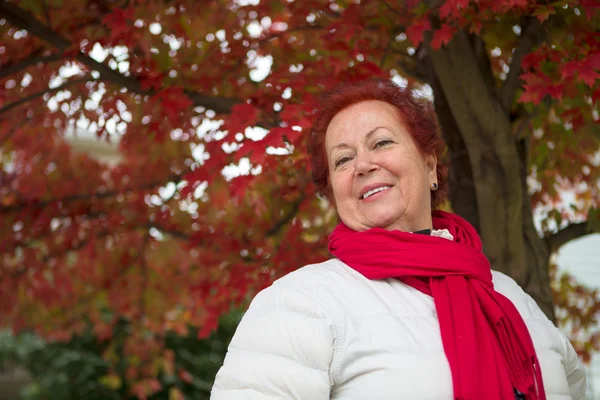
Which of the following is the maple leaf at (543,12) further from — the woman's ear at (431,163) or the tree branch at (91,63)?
the tree branch at (91,63)

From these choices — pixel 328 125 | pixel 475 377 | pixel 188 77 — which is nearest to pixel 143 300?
pixel 188 77

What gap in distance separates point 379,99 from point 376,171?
0.25 metres

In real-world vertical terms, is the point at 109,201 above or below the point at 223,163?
above

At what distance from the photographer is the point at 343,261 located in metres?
1.97

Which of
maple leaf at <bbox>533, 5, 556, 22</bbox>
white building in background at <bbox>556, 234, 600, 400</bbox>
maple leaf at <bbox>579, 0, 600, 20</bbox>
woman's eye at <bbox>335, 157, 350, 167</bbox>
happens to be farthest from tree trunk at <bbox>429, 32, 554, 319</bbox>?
white building in background at <bbox>556, 234, 600, 400</bbox>

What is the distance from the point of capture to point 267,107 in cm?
325

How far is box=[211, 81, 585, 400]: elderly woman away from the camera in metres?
1.67

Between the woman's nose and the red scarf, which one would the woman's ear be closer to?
the woman's nose

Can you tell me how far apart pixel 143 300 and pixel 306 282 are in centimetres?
454

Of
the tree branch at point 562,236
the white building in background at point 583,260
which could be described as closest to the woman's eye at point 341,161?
the tree branch at point 562,236

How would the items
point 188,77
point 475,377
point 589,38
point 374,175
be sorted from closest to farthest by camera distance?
point 475,377 < point 374,175 < point 589,38 < point 188,77

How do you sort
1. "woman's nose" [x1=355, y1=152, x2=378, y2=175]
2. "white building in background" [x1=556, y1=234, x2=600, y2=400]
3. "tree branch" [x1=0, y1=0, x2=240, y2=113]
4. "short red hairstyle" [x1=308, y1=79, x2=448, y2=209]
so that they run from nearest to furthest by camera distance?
"woman's nose" [x1=355, y1=152, x2=378, y2=175]
"short red hairstyle" [x1=308, y1=79, x2=448, y2=209]
"tree branch" [x1=0, y1=0, x2=240, y2=113]
"white building in background" [x1=556, y1=234, x2=600, y2=400]

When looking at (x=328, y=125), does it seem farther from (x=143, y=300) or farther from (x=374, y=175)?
(x=143, y=300)

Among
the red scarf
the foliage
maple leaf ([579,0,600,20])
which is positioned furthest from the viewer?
the foliage
